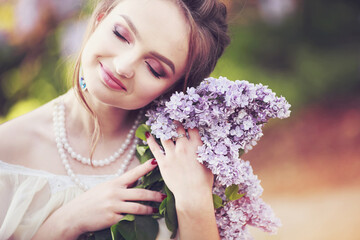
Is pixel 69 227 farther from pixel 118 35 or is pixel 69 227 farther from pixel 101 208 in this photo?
pixel 118 35

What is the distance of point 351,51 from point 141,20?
4065 millimetres

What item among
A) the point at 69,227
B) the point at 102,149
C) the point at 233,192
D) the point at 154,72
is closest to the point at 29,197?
the point at 69,227

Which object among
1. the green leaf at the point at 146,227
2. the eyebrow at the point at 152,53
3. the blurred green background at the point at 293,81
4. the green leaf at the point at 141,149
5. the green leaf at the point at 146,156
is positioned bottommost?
the green leaf at the point at 146,227

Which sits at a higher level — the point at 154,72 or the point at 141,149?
the point at 154,72

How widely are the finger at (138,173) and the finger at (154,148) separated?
0.05 metres

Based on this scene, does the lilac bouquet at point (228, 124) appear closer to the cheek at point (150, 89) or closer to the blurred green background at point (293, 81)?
the cheek at point (150, 89)

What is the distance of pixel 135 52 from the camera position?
1.48 meters

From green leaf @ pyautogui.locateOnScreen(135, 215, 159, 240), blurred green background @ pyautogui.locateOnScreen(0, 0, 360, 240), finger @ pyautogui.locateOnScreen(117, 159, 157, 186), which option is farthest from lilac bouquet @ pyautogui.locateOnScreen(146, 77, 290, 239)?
blurred green background @ pyautogui.locateOnScreen(0, 0, 360, 240)

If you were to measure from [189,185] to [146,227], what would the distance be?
221 mm

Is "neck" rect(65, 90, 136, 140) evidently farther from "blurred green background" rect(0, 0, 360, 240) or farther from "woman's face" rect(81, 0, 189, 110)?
"blurred green background" rect(0, 0, 360, 240)

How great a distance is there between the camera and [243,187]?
1571 mm

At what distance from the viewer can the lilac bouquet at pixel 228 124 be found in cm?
142

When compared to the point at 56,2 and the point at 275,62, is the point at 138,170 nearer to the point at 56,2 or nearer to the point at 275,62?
the point at 56,2

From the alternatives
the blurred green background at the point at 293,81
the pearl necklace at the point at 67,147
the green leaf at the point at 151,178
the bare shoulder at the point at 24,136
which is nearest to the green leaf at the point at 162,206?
the green leaf at the point at 151,178
